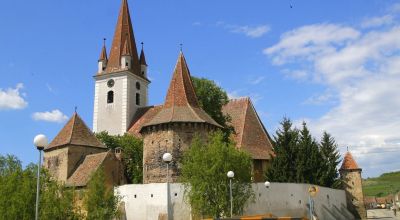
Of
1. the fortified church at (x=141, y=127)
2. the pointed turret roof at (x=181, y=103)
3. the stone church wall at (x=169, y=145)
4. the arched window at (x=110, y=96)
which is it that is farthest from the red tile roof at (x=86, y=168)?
the arched window at (x=110, y=96)

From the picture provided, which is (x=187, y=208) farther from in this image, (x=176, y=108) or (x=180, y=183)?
(x=176, y=108)

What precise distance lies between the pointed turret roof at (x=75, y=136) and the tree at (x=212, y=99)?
33.8ft

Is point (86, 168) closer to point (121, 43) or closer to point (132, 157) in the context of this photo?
point (132, 157)

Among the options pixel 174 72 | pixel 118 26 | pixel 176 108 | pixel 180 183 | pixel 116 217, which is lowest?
pixel 116 217

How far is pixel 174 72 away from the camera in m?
39.4

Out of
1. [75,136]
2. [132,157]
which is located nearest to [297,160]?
[132,157]

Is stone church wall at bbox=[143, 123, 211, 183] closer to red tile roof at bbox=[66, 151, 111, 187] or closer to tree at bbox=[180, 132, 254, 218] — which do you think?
tree at bbox=[180, 132, 254, 218]

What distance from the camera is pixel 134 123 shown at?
57.4m

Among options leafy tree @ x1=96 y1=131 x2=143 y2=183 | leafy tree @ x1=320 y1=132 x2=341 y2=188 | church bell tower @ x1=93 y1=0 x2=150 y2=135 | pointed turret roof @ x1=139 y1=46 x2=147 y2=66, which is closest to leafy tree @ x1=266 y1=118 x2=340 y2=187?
leafy tree @ x1=320 y1=132 x2=341 y2=188

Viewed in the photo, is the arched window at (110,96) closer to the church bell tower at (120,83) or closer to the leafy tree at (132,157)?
the church bell tower at (120,83)

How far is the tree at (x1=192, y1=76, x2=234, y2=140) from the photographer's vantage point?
43.6m

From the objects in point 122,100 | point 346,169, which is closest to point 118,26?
point 122,100

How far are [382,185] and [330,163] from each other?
114452 mm

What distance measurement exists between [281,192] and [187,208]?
7.59m
